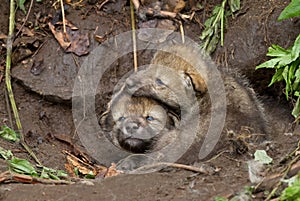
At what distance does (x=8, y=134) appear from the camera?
5746mm

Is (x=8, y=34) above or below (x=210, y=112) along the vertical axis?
above

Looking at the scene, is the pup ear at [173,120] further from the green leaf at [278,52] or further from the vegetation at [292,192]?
the vegetation at [292,192]

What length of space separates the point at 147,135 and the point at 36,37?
6.56ft

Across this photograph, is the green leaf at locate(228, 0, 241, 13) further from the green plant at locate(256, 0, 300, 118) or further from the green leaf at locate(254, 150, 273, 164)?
the green leaf at locate(254, 150, 273, 164)

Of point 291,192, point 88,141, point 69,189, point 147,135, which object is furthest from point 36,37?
point 291,192

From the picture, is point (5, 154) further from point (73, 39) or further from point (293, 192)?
point (293, 192)

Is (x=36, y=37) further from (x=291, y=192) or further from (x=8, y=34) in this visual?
(x=291, y=192)

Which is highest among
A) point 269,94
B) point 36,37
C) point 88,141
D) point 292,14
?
point 292,14

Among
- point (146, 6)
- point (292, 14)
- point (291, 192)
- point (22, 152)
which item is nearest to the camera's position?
point (291, 192)

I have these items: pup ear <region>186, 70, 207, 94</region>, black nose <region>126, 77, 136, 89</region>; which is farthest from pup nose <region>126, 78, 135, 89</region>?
pup ear <region>186, 70, 207, 94</region>

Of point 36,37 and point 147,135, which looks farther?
point 36,37

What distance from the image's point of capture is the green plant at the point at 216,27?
6.56 meters

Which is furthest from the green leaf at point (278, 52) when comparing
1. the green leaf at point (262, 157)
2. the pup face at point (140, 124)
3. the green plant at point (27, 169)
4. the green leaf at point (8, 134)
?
the green leaf at point (8, 134)

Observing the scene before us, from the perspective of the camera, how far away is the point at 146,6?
7.07m
